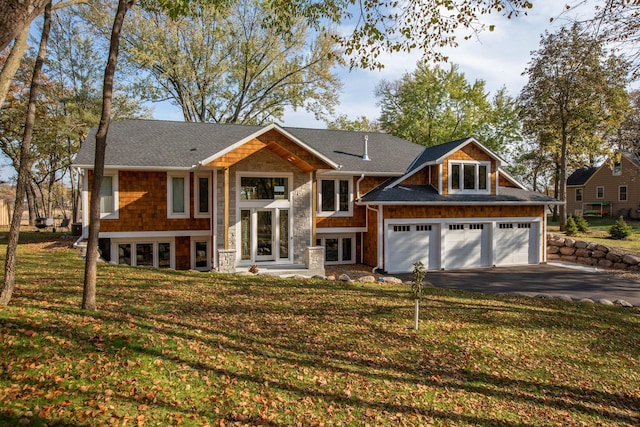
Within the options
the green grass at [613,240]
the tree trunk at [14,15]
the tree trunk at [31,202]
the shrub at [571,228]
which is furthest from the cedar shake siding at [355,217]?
the tree trunk at [31,202]

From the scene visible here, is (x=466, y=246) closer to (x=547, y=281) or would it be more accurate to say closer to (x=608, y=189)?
(x=547, y=281)

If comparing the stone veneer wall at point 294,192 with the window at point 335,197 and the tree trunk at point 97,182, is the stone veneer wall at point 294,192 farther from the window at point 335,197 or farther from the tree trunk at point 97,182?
the tree trunk at point 97,182

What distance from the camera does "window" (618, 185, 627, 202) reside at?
1512 inches

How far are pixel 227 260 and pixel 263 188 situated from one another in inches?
123

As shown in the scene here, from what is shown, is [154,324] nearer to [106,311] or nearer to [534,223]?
[106,311]

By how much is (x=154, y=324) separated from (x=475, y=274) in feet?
43.7

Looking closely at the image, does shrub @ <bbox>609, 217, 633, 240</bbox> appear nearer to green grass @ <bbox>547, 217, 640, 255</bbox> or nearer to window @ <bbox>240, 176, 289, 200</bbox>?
green grass @ <bbox>547, 217, 640, 255</bbox>

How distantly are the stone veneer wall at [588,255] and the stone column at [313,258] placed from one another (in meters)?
13.2

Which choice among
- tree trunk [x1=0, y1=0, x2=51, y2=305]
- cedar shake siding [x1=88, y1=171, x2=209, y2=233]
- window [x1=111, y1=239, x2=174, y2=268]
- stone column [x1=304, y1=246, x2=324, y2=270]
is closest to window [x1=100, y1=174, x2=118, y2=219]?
cedar shake siding [x1=88, y1=171, x2=209, y2=233]

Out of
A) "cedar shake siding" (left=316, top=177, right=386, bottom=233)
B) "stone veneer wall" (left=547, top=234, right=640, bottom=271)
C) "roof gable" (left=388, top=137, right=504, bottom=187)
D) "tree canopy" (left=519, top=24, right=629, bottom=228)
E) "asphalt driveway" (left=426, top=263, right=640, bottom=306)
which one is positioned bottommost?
"asphalt driveway" (left=426, top=263, right=640, bottom=306)

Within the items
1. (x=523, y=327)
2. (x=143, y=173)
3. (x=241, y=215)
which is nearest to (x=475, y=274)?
(x=523, y=327)

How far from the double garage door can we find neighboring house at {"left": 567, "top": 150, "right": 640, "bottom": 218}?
23.1m

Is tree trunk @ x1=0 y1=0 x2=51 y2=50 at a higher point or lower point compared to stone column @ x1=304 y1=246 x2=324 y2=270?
higher

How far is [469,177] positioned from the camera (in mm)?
18484
